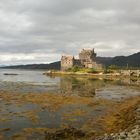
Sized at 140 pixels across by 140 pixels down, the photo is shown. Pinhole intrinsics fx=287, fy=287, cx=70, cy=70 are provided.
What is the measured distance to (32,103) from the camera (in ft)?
173

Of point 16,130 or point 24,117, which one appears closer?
point 16,130

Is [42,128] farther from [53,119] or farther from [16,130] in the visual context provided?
[53,119]

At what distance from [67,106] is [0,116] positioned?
1381cm

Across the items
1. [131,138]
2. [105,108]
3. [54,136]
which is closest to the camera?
[131,138]

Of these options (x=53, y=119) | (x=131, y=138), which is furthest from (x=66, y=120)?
(x=131, y=138)

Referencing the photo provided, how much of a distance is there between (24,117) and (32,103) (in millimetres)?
14336

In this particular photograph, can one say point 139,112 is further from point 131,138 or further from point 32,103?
point 32,103

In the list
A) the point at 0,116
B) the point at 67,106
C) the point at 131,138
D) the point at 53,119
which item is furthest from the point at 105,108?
the point at 131,138

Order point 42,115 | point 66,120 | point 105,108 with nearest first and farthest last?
point 66,120 → point 42,115 → point 105,108

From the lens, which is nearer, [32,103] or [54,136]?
[54,136]

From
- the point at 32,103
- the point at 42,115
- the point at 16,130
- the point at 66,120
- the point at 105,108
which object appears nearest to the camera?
the point at 16,130

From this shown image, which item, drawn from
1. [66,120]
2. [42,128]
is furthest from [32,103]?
[42,128]

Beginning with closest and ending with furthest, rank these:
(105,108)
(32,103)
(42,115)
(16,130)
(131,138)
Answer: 1. (131,138)
2. (16,130)
3. (42,115)
4. (105,108)
5. (32,103)

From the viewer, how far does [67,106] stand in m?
49.8
